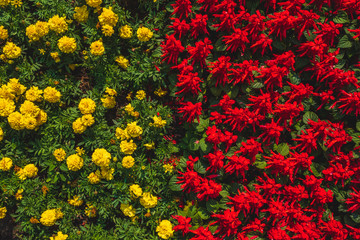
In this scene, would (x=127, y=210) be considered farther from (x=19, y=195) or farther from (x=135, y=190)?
(x=19, y=195)

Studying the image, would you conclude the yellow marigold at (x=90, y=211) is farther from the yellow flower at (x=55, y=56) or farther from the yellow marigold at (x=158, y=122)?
the yellow flower at (x=55, y=56)

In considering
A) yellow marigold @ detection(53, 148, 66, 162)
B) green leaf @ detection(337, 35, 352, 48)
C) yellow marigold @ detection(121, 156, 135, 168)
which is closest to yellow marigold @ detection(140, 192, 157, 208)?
yellow marigold @ detection(121, 156, 135, 168)

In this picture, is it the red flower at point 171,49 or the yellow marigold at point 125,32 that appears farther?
the yellow marigold at point 125,32

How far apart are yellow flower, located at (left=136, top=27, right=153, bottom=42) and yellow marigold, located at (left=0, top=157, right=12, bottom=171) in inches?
111

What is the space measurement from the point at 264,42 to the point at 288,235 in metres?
2.91

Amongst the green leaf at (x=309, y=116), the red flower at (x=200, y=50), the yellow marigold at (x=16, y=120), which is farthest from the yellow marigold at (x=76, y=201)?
the green leaf at (x=309, y=116)

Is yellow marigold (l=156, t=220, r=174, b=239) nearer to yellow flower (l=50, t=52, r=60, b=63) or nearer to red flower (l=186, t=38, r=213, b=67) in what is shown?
red flower (l=186, t=38, r=213, b=67)

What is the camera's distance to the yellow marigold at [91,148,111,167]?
381 cm

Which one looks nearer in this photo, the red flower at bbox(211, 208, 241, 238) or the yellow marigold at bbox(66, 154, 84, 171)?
the red flower at bbox(211, 208, 241, 238)

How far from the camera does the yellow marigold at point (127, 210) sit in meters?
4.12

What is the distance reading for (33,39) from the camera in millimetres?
4023

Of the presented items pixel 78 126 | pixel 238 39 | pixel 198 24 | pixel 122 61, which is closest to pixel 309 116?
pixel 238 39

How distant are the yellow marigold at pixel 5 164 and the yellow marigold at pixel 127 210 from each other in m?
1.85

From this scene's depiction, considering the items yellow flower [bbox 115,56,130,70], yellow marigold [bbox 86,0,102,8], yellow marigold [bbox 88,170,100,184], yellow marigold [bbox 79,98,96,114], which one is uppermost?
yellow marigold [bbox 86,0,102,8]
